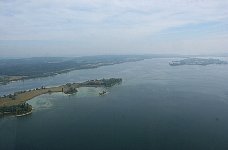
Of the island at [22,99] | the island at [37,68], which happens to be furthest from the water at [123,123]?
the island at [37,68]

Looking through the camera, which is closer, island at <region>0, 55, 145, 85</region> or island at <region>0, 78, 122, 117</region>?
island at <region>0, 78, 122, 117</region>

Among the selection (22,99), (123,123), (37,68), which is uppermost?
(37,68)

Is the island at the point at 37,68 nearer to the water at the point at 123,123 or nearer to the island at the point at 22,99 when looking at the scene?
the island at the point at 22,99

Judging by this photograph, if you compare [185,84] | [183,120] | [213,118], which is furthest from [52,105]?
[185,84]

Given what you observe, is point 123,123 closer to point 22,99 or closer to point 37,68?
point 22,99

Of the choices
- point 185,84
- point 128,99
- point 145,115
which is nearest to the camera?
point 145,115

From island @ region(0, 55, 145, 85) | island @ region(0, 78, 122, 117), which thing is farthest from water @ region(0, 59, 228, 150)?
island @ region(0, 55, 145, 85)

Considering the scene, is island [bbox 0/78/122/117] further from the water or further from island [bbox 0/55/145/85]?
island [bbox 0/55/145/85]

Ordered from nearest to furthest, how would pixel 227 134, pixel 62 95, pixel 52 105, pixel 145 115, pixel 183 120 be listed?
pixel 227 134 → pixel 183 120 → pixel 145 115 → pixel 52 105 → pixel 62 95

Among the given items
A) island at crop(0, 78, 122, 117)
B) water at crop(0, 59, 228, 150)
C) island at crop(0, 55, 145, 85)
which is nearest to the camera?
water at crop(0, 59, 228, 150)

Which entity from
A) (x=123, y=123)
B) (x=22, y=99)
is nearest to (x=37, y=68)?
(x=22, y=99)

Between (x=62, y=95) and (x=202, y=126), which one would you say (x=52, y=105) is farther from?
(x=202, y=126)
